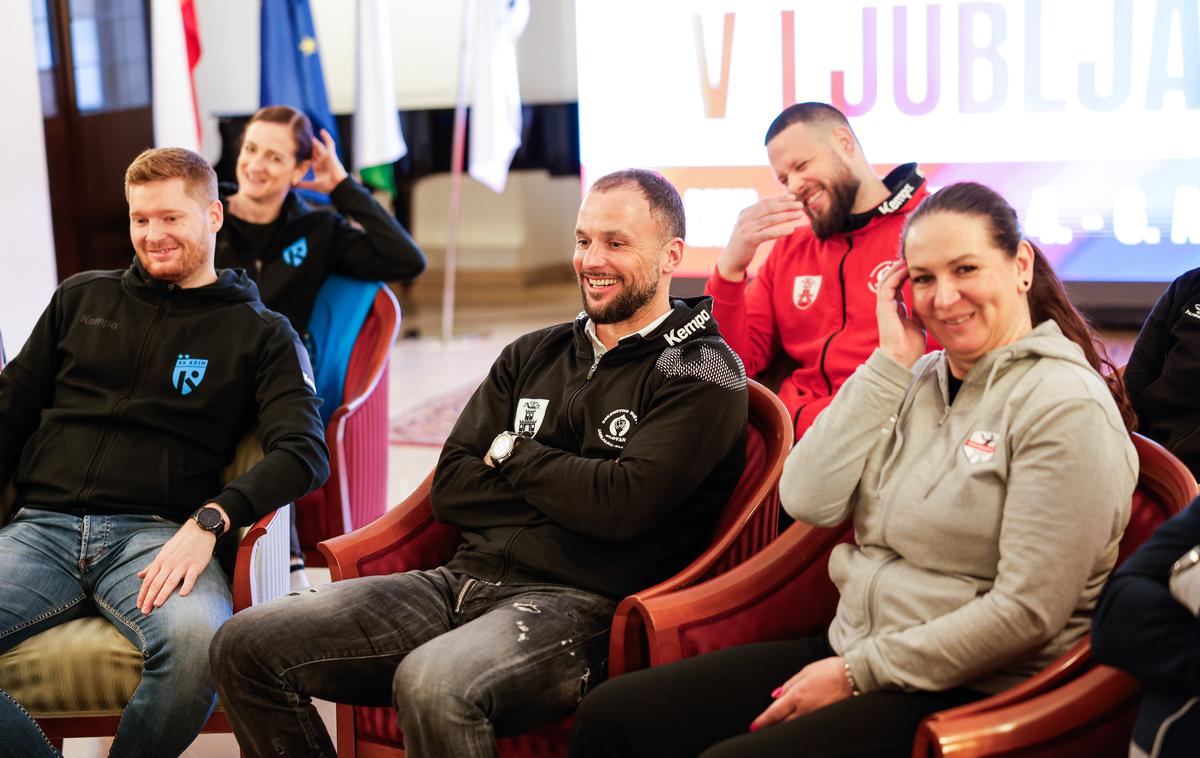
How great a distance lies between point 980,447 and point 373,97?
5608 millimetres

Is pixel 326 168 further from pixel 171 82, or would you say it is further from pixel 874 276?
pixel 171 82

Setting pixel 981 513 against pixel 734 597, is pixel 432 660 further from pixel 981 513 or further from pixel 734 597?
pixel 981 513

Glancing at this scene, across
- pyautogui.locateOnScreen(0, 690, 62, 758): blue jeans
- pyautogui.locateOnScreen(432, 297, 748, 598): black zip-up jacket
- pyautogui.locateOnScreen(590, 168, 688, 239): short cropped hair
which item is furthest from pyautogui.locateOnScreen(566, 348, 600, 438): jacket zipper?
pyautogui.locateOnScreen(0, 690, 62, 758): blue jeans

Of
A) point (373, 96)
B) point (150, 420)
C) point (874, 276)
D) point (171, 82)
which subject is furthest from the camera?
point (373, 96)

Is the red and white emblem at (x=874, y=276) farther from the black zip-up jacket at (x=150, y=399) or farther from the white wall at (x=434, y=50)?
the white wall at (x=434, y=50)

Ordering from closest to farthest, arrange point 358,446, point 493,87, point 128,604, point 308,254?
point 128,604 → point 358,446 → point 308,254 → point 493,87

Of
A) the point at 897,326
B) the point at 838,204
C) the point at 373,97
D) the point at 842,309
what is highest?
the point at 373,97

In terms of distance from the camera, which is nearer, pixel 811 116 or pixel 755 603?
pixel 755 603

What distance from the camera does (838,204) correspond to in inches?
117

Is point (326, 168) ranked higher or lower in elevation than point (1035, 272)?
higher

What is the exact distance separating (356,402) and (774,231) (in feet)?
3.81

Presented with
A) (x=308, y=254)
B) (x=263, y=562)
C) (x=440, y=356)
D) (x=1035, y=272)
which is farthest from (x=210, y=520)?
(x=440, y=356)

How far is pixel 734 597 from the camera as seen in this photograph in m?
2.00

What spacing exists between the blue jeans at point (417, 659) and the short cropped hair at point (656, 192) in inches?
27.7
